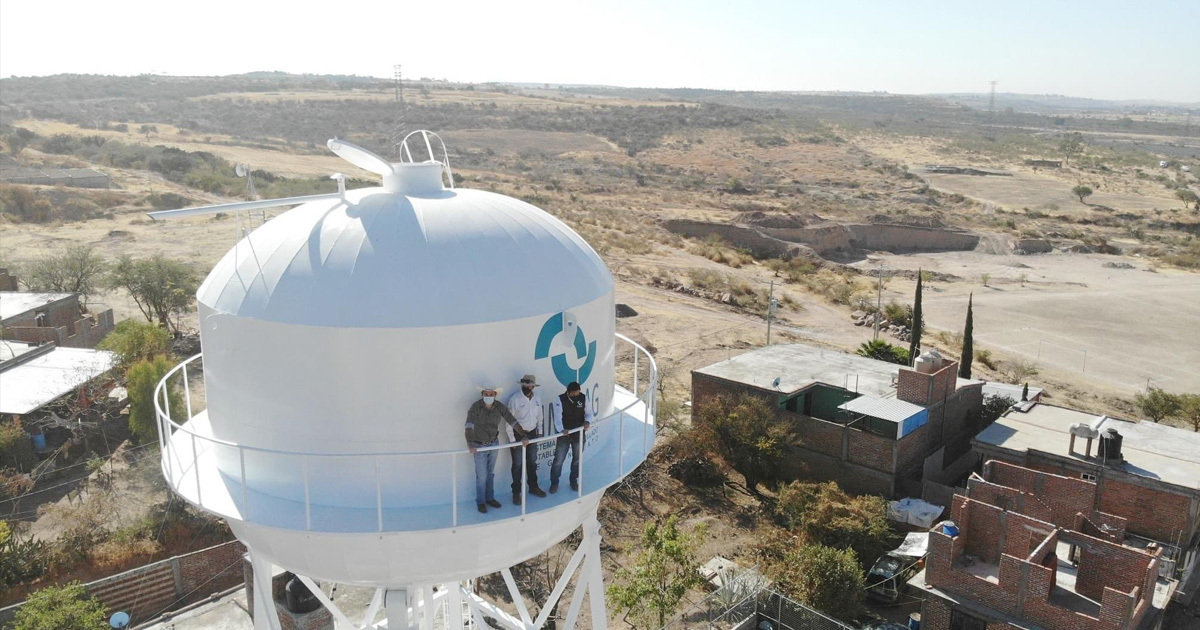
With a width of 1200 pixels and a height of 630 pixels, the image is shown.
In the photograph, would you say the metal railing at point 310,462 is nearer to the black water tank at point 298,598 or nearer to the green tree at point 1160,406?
the black water tank at point 298,598

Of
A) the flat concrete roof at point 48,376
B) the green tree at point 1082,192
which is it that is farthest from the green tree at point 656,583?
the green tree at point 1082,192

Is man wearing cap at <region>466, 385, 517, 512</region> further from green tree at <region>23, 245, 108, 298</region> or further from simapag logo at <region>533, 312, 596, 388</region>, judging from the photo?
green tree at <region>23, 245, 108, 298</region>

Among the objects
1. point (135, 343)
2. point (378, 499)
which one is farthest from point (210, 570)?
point (378, 499)

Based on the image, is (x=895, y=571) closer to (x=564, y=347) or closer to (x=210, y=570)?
(x=564, y=347)

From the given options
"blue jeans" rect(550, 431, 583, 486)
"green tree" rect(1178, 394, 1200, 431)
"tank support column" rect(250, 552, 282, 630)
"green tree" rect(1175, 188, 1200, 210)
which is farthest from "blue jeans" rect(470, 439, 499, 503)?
"green tree" rect(1175, 188, 1200, 210)

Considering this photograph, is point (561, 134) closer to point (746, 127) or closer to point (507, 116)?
point (507, 116)
